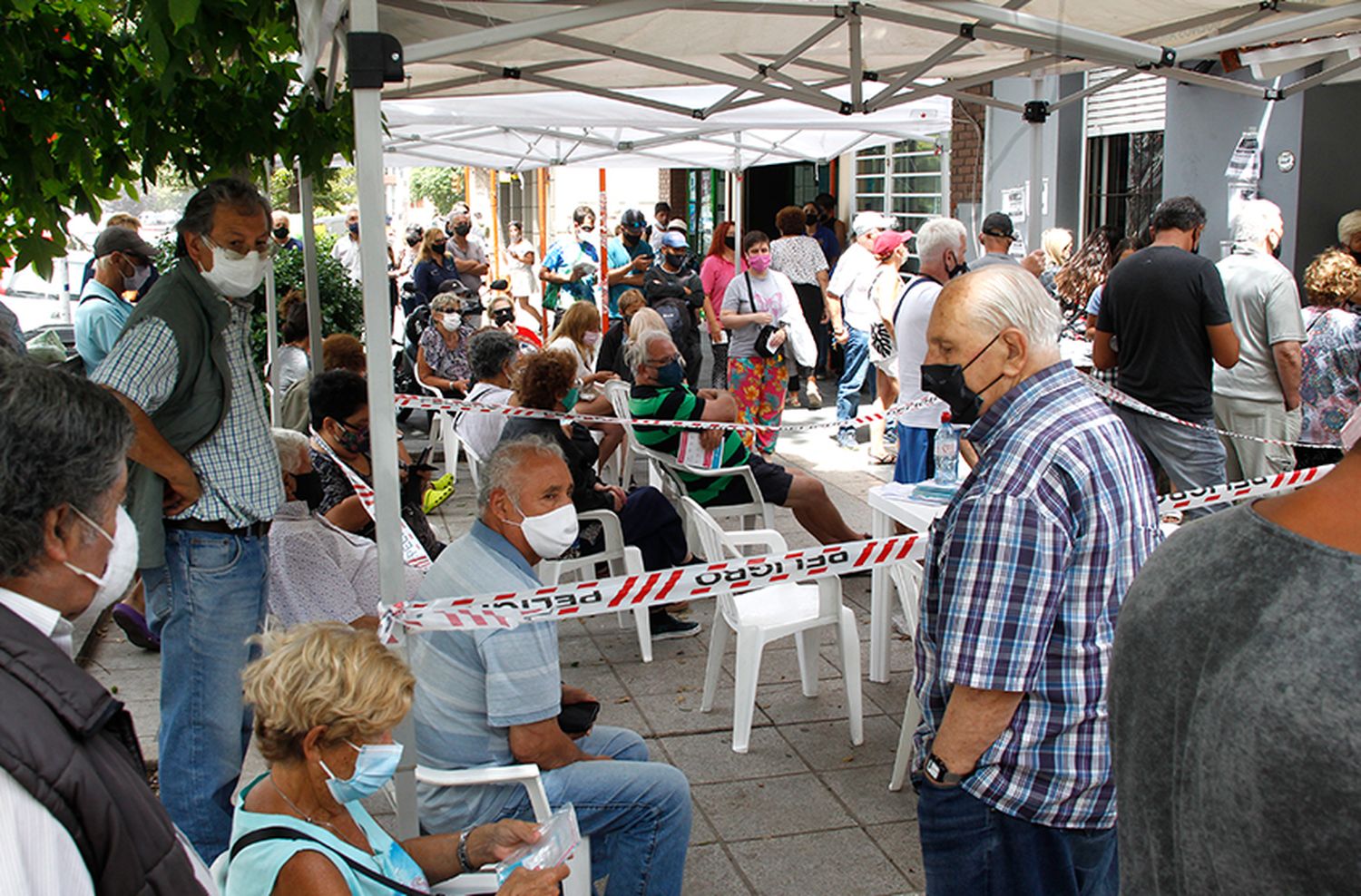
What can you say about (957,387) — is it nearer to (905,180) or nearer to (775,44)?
(775,44)

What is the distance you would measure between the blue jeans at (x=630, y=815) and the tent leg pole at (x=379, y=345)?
447 millimetres

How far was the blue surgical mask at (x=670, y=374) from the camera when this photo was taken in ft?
21.0

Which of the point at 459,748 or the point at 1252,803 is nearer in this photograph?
the point at 1252,803

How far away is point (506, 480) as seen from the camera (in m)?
3.32

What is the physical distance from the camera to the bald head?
2436 mm

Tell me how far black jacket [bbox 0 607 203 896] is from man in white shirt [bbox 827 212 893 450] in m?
9.31

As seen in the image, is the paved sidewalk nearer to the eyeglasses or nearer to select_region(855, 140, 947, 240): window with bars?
the eyeglasses

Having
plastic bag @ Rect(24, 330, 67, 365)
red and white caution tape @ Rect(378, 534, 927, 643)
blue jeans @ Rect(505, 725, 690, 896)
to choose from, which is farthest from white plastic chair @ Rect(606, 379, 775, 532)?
blue jeans @ Rect(505, 725, 690, 896)

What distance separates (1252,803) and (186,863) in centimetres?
121

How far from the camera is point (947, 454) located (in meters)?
5.32

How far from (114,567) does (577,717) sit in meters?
1.77

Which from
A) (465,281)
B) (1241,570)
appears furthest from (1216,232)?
(1241,570)

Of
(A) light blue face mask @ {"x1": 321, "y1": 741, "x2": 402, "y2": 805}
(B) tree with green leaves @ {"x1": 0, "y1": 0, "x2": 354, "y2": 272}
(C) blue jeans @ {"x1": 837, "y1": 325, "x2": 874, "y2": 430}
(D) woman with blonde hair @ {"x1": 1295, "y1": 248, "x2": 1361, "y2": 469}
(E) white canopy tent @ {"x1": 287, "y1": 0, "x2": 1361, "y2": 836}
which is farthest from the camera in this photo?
(C) blue jeans @ {"x1": 837, "y1": 325, "x2": 874, "y2": 430}

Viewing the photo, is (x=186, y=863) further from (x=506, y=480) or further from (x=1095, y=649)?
(x=506, y=480)
